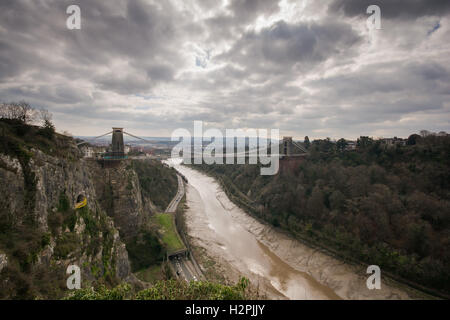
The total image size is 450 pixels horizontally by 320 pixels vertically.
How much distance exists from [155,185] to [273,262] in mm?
23902

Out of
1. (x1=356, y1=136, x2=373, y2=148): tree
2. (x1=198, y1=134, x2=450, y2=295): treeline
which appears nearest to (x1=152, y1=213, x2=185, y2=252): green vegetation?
(x1=198, y1=134, x2=450, y2=295): treeline

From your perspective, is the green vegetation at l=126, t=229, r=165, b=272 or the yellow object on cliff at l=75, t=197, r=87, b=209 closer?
the yellow object on cliff at l=75, t=197, r=87, b=209

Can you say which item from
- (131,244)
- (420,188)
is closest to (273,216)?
(420,188)

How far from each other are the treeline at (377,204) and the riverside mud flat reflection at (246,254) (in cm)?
417

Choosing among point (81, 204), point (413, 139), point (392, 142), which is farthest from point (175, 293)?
point (392, 142)

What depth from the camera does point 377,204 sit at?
18266 mm

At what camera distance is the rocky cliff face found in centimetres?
668

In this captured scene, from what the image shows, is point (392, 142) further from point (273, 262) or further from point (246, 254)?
point (246, 254)

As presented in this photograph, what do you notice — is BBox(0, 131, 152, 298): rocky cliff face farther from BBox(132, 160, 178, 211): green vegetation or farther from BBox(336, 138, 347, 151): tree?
BBox(336, 138, 347, 151): tree

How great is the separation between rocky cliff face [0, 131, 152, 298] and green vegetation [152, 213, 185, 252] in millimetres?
6103

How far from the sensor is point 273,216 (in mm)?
25844

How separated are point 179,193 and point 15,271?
34.7 m

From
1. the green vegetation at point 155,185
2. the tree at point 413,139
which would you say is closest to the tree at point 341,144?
the tree at point 413,139
